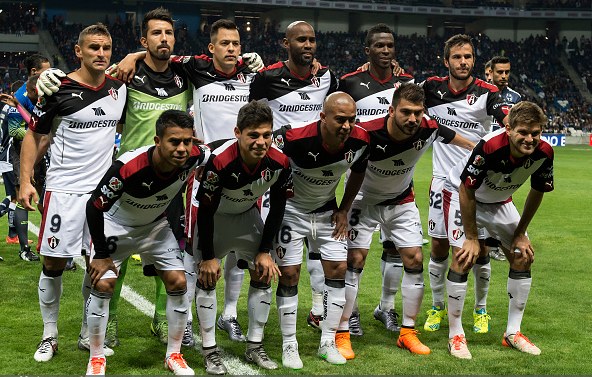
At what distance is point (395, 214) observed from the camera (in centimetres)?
576

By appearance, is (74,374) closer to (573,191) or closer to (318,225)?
(318,225)

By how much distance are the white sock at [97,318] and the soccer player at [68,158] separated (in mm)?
620

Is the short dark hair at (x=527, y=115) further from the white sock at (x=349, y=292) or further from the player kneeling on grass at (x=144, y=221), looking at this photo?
the player kneeling on grass at (x=144, y=221)

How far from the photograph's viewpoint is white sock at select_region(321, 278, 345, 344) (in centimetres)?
523

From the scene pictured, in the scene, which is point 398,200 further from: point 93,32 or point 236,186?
point 93,32

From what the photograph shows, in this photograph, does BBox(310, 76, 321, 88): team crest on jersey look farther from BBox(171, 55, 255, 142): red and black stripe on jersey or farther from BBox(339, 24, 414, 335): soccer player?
BBox(171, 55, 255, 142): red and black stripe on jersey

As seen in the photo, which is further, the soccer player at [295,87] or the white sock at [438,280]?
the white sock at [438,280]

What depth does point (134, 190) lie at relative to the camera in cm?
459

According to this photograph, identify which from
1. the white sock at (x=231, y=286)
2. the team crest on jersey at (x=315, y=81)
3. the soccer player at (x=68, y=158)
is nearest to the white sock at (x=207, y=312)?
the white sock at (x=231, y=286)

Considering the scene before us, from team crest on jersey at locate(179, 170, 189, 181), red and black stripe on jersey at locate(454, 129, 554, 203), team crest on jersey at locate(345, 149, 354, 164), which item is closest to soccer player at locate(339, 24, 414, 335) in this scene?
team crest on jersey at locate(345, 149, 354, 164)

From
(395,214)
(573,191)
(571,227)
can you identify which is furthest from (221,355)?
(573,191)

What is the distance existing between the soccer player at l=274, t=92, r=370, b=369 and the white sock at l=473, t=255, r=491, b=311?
5.33ft

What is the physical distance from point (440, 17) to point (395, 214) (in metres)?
47.6

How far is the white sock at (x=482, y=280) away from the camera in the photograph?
6.12 meters
